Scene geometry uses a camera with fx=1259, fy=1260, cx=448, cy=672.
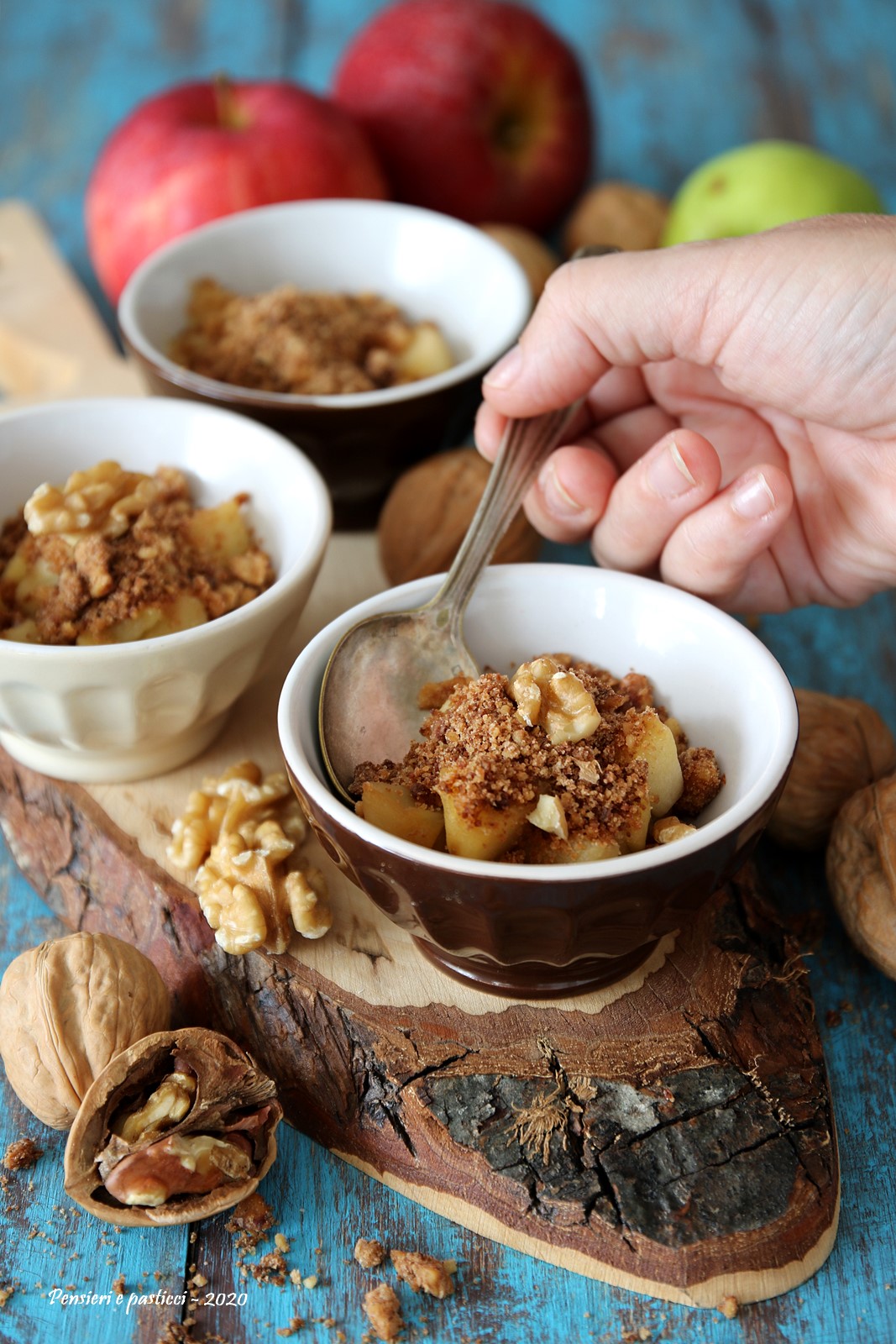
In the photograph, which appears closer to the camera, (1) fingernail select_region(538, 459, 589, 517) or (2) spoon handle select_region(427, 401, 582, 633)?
(2) spoon handle select_region(427, 401, 582, 633)

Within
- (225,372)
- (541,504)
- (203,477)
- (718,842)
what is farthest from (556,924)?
(225,372)

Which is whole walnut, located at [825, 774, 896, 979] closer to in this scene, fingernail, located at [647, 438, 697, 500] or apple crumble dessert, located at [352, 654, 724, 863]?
apple crumble dessert, located at [352, 654, 724, 863]

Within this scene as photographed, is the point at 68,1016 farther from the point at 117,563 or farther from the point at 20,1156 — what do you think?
the point at 117,563

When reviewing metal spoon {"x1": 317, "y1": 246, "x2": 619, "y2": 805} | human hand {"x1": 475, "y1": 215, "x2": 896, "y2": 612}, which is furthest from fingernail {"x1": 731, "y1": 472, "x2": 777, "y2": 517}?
metal spoon {"x1": 317, "y1": 246, "x2": 619, "y2": 805}

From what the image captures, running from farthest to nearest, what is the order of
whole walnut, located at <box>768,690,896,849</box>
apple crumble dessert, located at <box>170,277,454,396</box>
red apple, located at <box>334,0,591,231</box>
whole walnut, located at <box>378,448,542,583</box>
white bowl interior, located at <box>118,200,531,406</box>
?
red apple, located at <box>334,0,591,231</box> → white bowl interior, located at <box>118,200,531,406</box> → apple crumble dessert, located at <box>170,277,454,396</box> → whole walnut, located at <box>378,448,542,583</box> → whole walnut, located at <box>768,690,896,849</box>

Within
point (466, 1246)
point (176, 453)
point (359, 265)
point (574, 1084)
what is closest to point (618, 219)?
point (359, 265)

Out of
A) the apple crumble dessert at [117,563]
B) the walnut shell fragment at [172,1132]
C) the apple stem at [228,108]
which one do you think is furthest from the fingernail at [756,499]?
the apple stem at [228,108]
